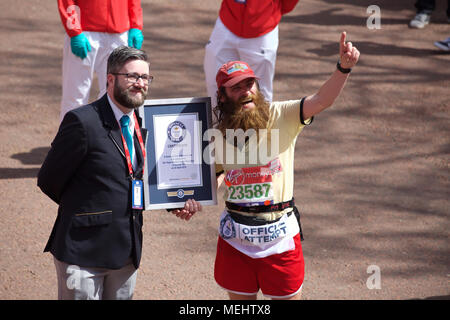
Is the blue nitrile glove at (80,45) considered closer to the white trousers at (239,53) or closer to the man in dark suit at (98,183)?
the white trousers at (239,53)

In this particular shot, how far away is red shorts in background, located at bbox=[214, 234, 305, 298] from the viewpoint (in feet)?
12.5

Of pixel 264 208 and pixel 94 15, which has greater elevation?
pixel 94 15

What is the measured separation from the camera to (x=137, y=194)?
143 inches

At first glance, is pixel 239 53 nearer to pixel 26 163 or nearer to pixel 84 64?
pixel 84 64

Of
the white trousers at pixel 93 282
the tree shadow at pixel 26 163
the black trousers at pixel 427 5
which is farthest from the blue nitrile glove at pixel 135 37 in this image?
the black trousers at pixel 427 5

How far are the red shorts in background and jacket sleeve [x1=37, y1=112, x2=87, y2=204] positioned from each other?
100cm

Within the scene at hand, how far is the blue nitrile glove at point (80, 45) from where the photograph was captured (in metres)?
6.16

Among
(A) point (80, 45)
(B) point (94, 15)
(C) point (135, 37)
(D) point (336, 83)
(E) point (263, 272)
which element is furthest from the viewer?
(C) point (135, 37)

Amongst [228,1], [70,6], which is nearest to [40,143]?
[70,6]

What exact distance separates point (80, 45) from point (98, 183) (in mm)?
2980

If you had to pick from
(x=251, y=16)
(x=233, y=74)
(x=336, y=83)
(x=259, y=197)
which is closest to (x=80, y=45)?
(x=251, y=16)

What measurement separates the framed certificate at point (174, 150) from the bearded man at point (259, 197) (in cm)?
12

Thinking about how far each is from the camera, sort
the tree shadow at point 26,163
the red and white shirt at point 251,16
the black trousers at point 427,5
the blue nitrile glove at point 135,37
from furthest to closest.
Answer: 1. the black trousers at point 427,5
2. the tree shadow at point 26,163
3. the blue nitrile glove at point 135,37
4. the red and white shirt at point 251,16

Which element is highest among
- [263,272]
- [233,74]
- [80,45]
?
[233,74]
